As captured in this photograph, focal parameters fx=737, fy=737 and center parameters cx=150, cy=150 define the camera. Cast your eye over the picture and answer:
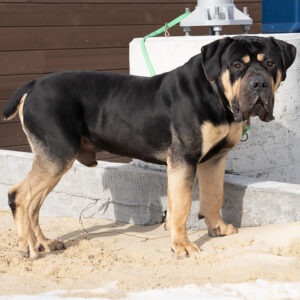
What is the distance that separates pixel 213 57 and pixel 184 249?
1.46 metres

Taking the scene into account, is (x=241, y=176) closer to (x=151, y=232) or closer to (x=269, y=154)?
(x=269, y=154)

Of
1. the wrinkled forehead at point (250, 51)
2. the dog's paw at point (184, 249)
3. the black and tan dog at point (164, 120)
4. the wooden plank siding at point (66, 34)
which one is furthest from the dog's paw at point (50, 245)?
the wooden plank siding at point (66, 34)

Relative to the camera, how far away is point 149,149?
230 inches

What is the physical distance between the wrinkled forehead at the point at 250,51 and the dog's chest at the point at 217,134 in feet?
1.63

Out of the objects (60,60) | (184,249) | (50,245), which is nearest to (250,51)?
(184,249)

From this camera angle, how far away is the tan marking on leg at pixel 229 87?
17.3 feet

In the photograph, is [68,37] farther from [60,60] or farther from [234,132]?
[234,132]

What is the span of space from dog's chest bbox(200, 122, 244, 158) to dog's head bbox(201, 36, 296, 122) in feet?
0.80

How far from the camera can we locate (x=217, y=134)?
18.1 ft

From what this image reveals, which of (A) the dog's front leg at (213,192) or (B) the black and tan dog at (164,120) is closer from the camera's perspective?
(B) the black and tan dog at (164,120)

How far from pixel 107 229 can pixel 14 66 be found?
3.20 m

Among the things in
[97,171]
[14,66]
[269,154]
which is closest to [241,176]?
[269,154]

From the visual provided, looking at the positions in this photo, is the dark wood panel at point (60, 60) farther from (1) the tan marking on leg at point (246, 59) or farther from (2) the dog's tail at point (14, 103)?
(1) the tan marking on leg at point (246, 59)

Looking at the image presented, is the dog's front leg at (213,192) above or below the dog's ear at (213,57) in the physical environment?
below
